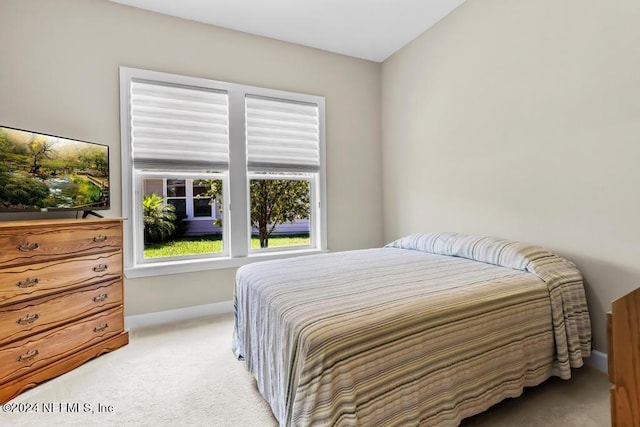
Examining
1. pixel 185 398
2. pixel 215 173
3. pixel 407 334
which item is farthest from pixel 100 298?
pixel 407 334

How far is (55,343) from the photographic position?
1.96 m

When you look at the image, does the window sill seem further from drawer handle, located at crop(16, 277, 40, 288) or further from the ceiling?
the ceiling

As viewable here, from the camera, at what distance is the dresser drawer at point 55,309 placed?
177 centimetres

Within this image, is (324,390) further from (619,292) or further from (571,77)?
(571,77)

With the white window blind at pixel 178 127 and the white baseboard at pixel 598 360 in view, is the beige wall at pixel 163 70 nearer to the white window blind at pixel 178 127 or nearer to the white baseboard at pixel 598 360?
the white window blind at pixel 178 127

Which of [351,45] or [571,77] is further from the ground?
[351,45]

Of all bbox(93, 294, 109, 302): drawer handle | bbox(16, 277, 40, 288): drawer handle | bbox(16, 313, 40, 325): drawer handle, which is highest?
bbox(16, 277, 40, 288): drawer handle

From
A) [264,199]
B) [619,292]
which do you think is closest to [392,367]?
[619,292]

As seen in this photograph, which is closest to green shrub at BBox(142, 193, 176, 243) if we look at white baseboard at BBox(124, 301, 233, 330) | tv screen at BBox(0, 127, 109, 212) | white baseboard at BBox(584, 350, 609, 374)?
tv screen at BBox(0, 127, 109, 212)

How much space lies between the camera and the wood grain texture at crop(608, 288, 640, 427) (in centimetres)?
56

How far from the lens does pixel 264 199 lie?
3406 mm

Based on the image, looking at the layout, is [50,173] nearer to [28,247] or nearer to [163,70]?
[28,247]

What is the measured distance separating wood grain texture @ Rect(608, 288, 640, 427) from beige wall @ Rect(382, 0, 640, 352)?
1.72 meters

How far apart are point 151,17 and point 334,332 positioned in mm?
3168
